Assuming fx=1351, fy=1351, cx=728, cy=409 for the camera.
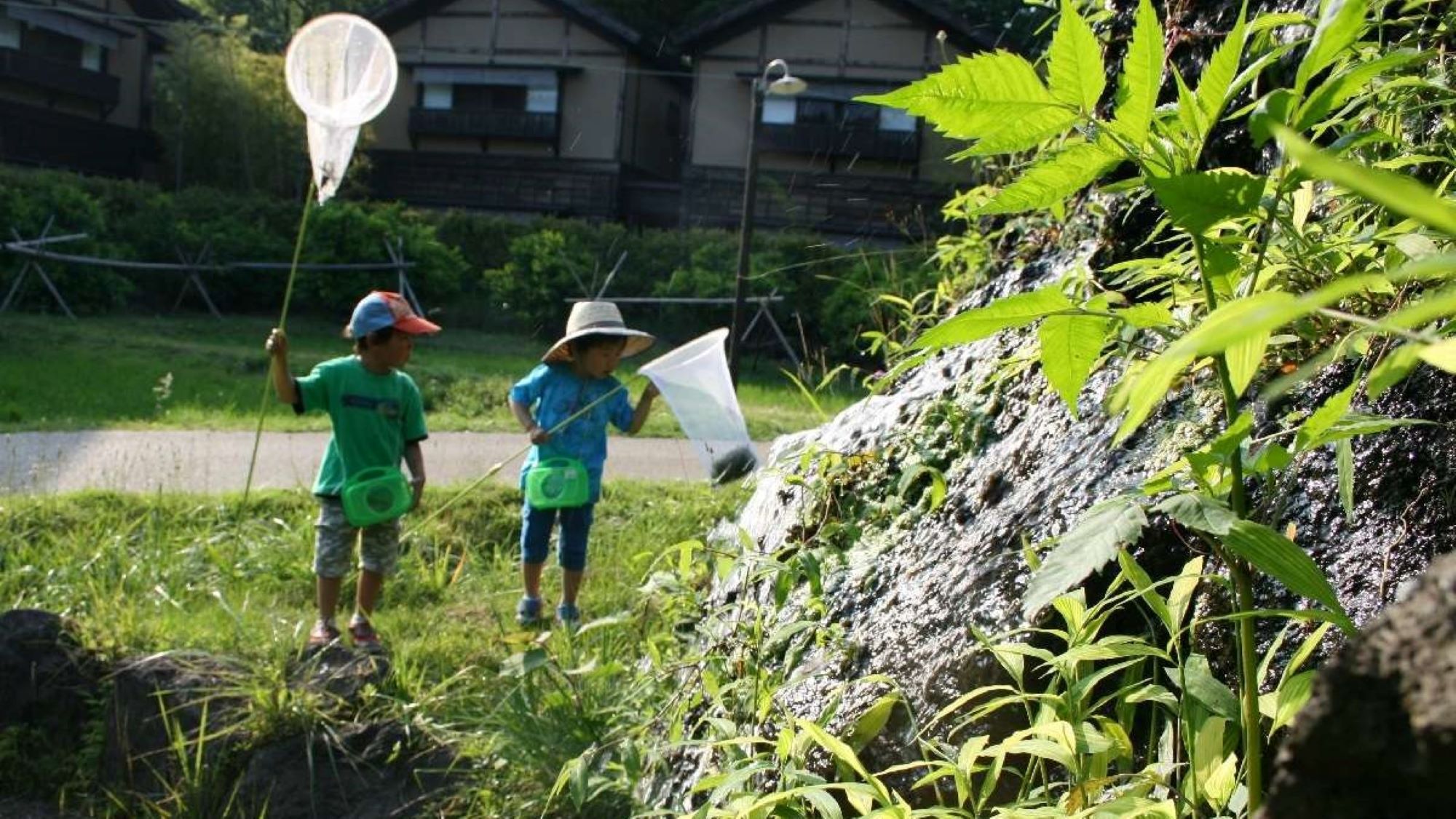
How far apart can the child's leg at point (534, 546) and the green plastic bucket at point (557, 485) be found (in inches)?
1.9

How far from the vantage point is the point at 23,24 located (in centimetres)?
2708

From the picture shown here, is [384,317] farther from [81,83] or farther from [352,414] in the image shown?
[81,83]

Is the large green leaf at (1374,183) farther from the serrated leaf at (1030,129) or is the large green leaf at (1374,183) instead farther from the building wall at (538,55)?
the building wall at (538,55)

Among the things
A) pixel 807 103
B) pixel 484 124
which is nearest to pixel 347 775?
pixel 807 103

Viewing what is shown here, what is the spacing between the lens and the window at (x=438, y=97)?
2905cm

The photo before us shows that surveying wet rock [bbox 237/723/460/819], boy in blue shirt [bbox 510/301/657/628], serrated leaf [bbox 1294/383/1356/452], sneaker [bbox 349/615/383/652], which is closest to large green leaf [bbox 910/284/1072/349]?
serrated leaf [bbox 1294/383/1356/452]

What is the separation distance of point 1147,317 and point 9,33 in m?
30.7

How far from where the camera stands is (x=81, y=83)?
2845cm

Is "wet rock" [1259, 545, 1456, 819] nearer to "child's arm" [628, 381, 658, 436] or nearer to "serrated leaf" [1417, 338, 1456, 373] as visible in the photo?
"serrated leaf" [1417, 338, 1456, 373]

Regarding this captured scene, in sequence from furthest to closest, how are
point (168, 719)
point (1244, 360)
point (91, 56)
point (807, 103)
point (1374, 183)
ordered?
point (91, 56)
point (807, 103)
point (168, 719)
point (1244, 360)
point (1374, 183)

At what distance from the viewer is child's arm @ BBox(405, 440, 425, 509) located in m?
5.12

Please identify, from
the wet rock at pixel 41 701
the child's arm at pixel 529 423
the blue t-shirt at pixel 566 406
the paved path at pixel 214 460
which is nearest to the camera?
the wet rock at pixel 41 701

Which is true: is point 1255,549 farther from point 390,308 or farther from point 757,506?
point 390,308

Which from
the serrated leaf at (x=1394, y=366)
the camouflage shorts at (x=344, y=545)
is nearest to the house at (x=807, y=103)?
the camouflage shorts at (x=344, y=545)
